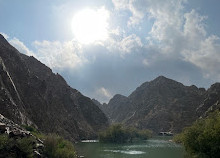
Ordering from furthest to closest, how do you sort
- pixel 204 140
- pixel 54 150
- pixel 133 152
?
pixel 133 152, pixel 54 150, pixel 204 140

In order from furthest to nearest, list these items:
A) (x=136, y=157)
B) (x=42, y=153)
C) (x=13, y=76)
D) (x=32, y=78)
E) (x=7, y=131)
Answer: (x=32, y=78) < (x=13, y=76) < (x=136, y=157) < (x=42, y=153) < (x=7, y=131)

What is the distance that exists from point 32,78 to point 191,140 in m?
120

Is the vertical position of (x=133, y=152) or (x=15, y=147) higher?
(x=15, y=147)

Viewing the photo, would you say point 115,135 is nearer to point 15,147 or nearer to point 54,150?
point 54,150

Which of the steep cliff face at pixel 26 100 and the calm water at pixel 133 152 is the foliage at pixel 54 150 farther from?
the steep cliff face at pixel 26 100

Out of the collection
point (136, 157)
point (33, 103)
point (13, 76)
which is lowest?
point (136, 157)

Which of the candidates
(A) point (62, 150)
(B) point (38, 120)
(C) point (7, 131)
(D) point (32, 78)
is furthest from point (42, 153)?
(D) point (32, 78)

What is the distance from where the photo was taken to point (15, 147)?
4788 cm

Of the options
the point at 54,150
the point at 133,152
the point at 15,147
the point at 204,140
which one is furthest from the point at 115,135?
the point at 15,147

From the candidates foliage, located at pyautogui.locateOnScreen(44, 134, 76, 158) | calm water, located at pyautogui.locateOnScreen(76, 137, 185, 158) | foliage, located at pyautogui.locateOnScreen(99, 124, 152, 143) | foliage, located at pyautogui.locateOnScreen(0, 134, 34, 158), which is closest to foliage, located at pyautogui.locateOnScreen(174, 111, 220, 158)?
foliage, located at pyautogui.locateOnScreen(44, 134, 76, 158)

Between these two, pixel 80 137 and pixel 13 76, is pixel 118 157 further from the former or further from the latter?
pixel 80 137

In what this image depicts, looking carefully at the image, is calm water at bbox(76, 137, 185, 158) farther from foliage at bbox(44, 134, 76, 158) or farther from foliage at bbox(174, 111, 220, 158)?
foliage at bbox(174, 111, 220, 158)

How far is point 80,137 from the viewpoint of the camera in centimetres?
→ 18525

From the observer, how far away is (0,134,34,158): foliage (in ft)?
150
